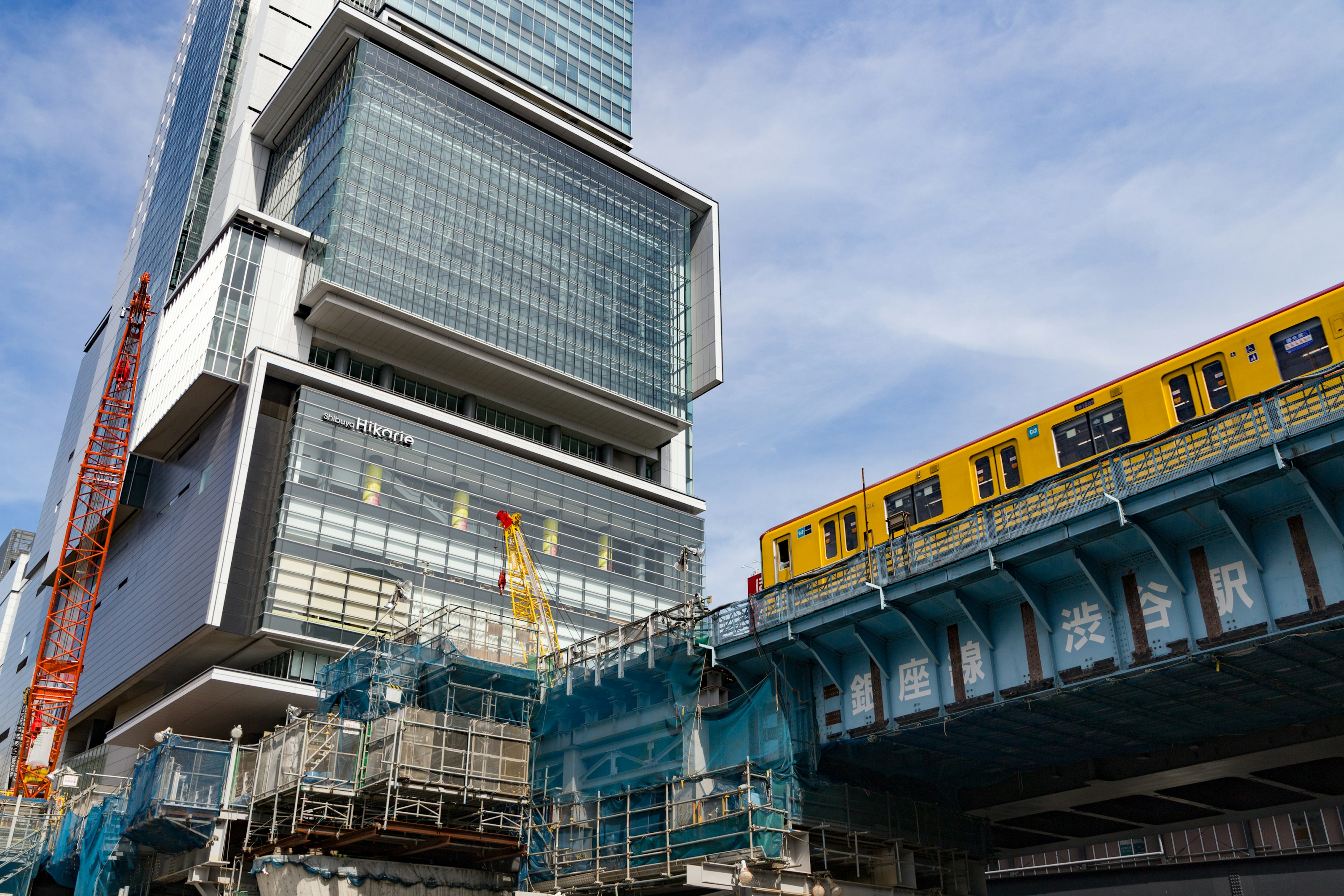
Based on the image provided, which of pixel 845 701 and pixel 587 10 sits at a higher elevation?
pixel 587 10

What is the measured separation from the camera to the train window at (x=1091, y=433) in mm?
27172

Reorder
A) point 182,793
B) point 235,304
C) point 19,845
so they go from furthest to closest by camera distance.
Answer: point 235,304 < point 19,845 < point 182,793

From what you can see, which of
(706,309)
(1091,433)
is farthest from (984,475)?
(706,309)

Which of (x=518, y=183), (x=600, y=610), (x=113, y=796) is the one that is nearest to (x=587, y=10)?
(x=518, y=183)

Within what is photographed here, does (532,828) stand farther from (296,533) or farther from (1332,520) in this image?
(296,533)

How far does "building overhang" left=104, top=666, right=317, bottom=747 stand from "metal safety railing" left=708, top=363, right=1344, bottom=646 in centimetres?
3805

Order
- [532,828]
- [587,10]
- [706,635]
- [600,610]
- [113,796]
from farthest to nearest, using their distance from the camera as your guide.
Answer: [587,10], [600,610], [113,796], [532,828], [706,635]

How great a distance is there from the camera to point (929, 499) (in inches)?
1230

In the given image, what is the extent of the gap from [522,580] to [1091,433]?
47.1 metres

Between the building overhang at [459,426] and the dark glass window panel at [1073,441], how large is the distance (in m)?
46.8

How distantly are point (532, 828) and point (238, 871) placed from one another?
10960mm

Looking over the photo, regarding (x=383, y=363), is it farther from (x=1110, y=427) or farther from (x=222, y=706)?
(x=1110, y=427)

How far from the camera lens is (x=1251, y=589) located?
70.6 feet

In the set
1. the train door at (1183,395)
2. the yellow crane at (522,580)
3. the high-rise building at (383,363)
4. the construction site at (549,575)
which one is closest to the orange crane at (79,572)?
the construction site at (549,575)
